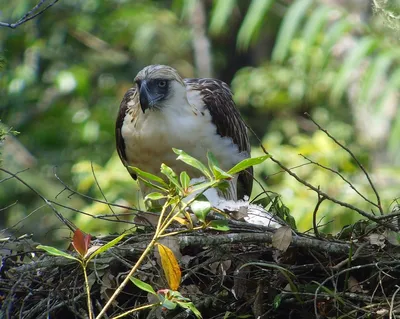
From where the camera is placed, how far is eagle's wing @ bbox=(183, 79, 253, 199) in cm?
627

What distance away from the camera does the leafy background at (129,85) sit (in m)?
10.5

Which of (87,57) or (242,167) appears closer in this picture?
(242,167)

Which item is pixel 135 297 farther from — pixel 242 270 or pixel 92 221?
pixel 92 221

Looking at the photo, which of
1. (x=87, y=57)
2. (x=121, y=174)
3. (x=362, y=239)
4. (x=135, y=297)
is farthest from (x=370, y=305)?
(x=87, y=57)

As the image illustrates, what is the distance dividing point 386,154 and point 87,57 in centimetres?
540

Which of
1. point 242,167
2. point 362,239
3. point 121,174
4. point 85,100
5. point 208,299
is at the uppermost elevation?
point 242,167

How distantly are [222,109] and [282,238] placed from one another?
202cm

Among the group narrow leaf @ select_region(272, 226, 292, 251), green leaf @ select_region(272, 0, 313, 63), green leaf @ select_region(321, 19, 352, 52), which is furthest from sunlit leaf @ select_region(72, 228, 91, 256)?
green leaf @ select_region(272, 0, 313, 63)

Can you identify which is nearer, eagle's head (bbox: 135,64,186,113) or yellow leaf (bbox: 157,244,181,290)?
yellow leaf (bbox: 157,244,181,290)

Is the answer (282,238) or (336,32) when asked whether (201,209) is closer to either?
(282,238)

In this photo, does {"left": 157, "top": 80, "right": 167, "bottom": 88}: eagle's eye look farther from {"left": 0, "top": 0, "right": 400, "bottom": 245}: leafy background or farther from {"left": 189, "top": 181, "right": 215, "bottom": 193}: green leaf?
{"left": 0, "top": 0, "right": 400, "bottom": 245}: leafy background

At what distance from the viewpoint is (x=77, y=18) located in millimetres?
14758

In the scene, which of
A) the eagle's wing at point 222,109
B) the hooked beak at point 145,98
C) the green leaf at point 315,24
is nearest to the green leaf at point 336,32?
the green leaf at point 315,24

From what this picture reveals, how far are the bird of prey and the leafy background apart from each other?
3.27 metres
